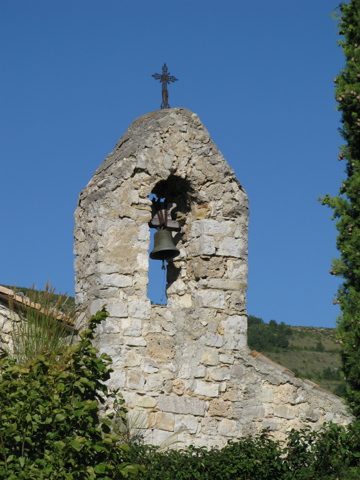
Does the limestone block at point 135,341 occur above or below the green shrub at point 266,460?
above

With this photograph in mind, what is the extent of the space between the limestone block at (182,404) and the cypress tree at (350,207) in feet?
4.91

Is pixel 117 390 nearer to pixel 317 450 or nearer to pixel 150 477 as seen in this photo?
pixel 150 477

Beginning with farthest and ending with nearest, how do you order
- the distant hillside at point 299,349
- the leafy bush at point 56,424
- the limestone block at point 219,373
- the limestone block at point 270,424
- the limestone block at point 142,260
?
the distant hillside at point 299,349
the limestone block at point 270,424
the limestone block at point 219,373
the limestone block at point 142,260
the leafy bush at point 56,424

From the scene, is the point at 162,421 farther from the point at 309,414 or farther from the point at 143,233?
the point at 143,233

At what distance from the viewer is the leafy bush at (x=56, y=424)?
24.8 ft

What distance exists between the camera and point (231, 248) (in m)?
10.8

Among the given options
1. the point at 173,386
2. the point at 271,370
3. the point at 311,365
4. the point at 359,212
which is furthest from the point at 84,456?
the point at 311,365

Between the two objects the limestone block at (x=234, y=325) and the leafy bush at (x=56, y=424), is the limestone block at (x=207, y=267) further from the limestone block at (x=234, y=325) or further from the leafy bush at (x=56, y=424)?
the leafy bush at (x=56, y=424)

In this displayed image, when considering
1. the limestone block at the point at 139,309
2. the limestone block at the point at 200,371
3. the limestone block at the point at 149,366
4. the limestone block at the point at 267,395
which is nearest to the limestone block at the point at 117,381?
the limestone block at the point at 149,366

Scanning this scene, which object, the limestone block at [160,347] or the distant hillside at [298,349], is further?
the distant hillside at [298,349]

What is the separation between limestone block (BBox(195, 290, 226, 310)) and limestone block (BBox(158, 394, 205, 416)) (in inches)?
38.8

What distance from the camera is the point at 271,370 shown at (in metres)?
10.8

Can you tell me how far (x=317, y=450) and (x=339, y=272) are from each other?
1.86m

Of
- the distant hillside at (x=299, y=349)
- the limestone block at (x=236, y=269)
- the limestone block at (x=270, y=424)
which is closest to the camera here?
the limestone block at (x=270, y=424)
